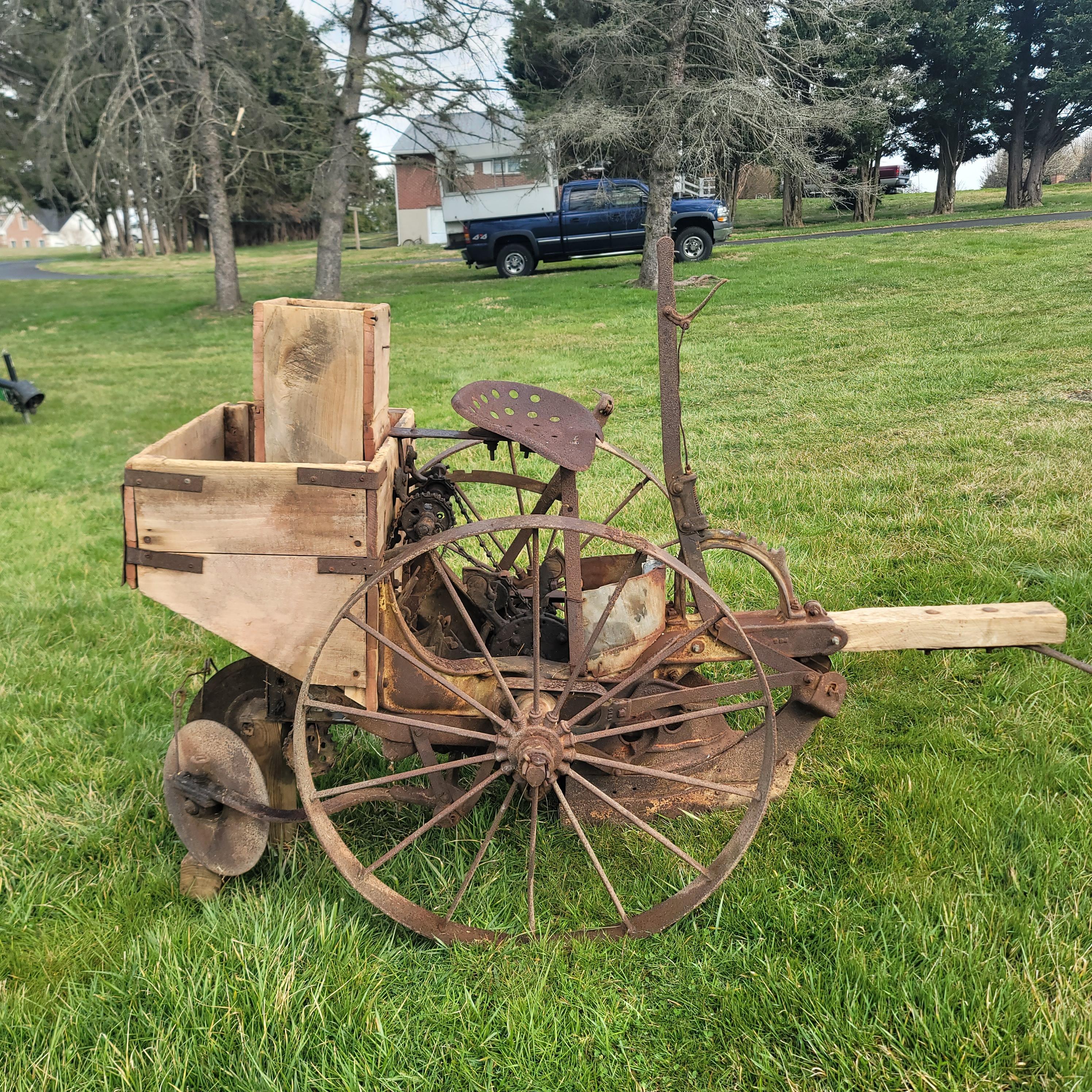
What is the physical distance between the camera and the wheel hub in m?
2.46

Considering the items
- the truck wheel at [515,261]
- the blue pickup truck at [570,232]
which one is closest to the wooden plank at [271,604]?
the blue pickup truck at [570,232]

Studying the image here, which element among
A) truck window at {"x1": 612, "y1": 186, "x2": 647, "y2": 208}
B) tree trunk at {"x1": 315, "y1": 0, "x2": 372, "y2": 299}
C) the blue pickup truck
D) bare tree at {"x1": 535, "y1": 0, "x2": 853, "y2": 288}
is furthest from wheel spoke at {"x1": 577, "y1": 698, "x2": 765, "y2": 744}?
truck window at {"x1": 612, "y1": 186, "x2": 647, "y2": 208}

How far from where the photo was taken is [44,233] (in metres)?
108

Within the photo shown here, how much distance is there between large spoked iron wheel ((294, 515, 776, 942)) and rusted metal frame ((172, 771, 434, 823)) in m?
0.06

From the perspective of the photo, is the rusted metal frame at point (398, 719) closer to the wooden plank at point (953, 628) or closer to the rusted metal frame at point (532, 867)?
the rusted metal frame at point (532, 867)

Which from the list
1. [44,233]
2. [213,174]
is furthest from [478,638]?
[44,233]

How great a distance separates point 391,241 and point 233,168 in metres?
30.8

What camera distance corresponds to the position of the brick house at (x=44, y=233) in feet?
303

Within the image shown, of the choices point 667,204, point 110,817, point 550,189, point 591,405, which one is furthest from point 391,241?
point 110,817

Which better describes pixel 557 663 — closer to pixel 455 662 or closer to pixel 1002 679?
pixel 455 662

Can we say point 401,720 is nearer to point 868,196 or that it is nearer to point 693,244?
point 693,244

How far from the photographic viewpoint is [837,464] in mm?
6168

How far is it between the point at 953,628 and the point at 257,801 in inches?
83.8

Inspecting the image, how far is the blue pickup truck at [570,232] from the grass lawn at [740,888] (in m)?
14.0
